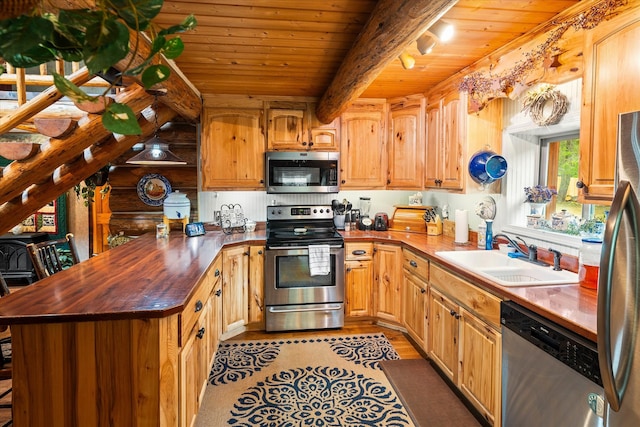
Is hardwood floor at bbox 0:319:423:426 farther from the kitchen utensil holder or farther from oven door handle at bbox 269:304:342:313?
the kitchen utensil holder

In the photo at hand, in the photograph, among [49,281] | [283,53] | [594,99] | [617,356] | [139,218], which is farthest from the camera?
[139,218]

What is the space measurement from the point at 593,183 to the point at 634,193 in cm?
63

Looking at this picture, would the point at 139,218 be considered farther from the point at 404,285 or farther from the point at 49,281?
the point at 404,285

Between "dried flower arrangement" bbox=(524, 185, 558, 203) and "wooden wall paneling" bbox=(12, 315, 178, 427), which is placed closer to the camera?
"wooden wall paneling" bbox=(12, 315, 178, 427)

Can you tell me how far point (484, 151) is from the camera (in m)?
2.95

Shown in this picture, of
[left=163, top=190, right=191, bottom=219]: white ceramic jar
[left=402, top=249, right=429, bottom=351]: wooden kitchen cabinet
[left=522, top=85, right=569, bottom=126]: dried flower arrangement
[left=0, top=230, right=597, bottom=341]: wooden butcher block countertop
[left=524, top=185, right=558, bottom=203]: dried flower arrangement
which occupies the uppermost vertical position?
[left=522, top=85, right=569, bottom=126]: dried flower arrangement

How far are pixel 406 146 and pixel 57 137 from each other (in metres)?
3.05

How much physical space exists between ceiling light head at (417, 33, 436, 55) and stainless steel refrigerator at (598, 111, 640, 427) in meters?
1.43

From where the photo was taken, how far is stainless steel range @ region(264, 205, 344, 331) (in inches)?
141

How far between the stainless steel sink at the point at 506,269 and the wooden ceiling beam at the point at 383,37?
1.37 meters

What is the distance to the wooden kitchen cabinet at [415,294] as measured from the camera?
3.03 metres

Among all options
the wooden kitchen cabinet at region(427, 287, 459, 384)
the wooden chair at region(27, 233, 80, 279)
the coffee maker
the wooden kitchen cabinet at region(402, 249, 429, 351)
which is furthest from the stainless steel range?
the wooden chair at region(27, 233, 80, 279)

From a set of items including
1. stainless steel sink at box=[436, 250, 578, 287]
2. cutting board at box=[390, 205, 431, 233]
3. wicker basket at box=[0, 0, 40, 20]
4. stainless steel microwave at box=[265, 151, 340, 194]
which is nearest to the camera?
wicker basket at box=[0, 0, 40, 20]

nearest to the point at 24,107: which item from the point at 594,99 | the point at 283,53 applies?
the point at 283,53
